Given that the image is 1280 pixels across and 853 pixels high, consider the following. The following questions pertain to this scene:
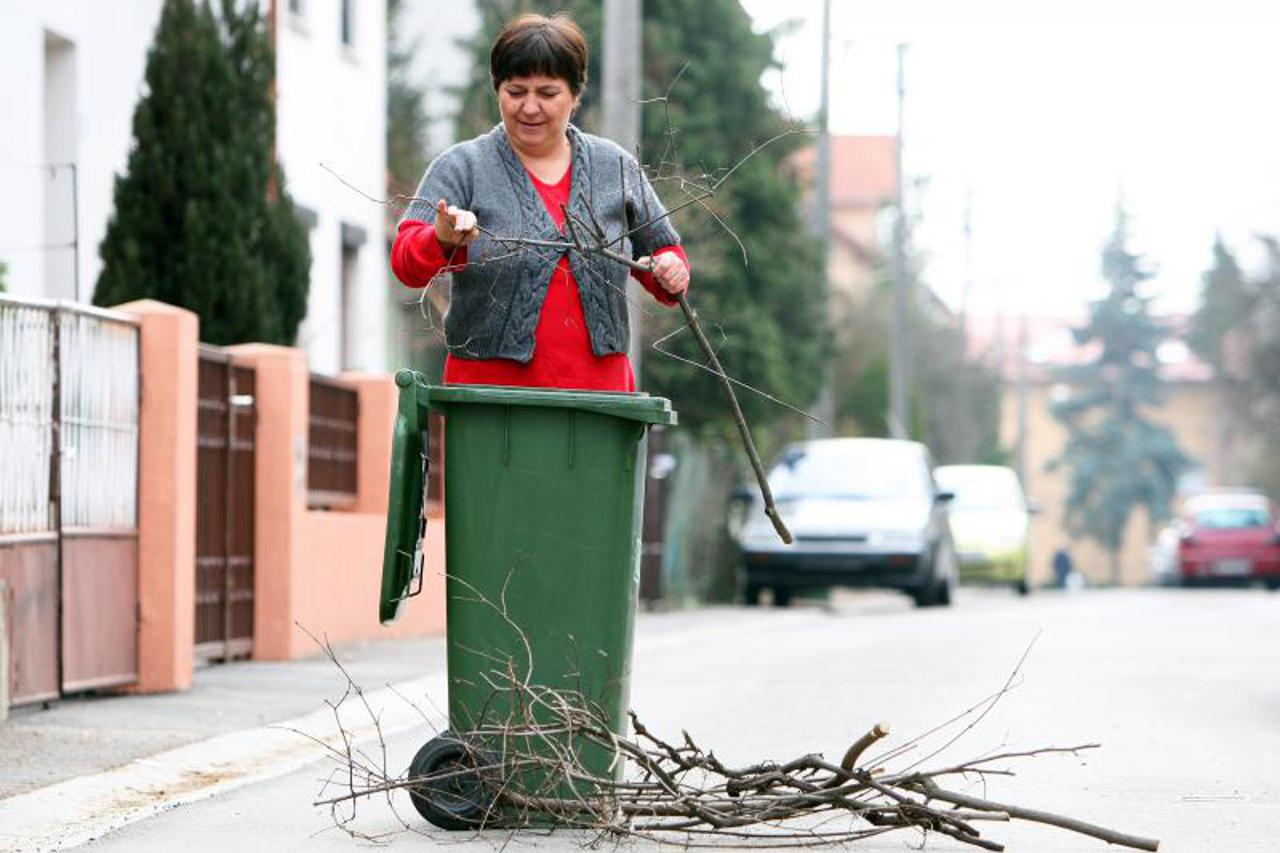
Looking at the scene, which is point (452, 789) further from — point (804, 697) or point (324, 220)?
point (324, 220)

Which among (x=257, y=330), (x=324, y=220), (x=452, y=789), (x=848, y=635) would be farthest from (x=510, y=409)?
(x=324, y=220)

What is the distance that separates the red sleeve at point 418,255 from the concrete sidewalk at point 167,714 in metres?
2.13

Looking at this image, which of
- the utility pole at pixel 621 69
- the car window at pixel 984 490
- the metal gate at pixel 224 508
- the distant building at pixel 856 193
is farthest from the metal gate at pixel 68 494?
the distant building at pixel 856 193

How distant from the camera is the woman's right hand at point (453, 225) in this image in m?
6.26

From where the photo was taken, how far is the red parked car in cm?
4175

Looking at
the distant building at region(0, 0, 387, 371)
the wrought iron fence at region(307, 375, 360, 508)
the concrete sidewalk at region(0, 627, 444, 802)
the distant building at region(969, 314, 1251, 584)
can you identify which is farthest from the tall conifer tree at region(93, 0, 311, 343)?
the distant building at region(969, 314, 1251, 584)

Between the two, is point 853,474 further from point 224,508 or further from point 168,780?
point 168,780

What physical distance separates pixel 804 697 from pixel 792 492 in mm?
13496

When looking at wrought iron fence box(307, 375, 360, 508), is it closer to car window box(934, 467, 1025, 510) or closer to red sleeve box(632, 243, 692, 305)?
red sleeve box(632, 243, 692, 305)

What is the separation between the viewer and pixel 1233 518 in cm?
4262

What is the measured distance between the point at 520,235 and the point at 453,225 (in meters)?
0.31

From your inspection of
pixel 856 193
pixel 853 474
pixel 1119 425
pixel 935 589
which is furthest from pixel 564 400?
pixel 856 193

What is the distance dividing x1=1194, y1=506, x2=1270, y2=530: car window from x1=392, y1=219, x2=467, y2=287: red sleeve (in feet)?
121

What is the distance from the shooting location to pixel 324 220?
24.0 meters
